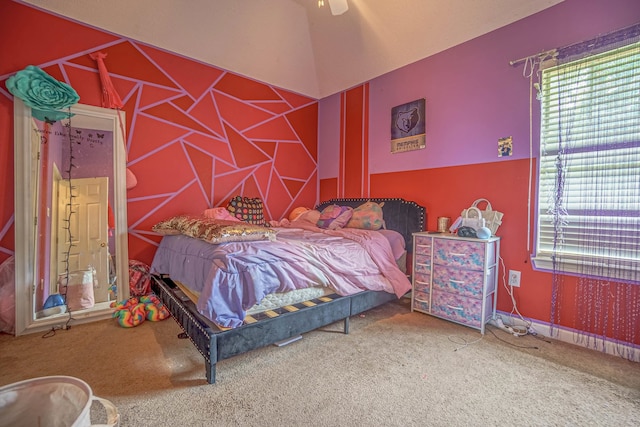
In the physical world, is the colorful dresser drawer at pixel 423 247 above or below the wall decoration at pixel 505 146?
below

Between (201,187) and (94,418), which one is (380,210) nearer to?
(201,187)

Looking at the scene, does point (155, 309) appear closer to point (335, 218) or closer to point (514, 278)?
point (335, 218)

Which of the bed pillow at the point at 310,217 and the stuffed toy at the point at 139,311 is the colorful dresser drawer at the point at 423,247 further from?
the stuffed toy at the point at 139,311

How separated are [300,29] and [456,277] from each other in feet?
12.1

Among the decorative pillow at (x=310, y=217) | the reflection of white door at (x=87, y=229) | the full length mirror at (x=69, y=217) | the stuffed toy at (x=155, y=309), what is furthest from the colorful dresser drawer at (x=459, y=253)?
the reflection of white door at (x=87, y=229)

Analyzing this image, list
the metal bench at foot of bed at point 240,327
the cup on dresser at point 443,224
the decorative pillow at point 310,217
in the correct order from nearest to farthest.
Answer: the metal bench at foot of bed at point 240,327 < the cup on dresser at point 443,224 < the decorative pillow at point 310,217

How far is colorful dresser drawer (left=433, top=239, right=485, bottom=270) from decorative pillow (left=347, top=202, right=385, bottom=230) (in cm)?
79

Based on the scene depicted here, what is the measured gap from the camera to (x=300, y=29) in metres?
3.82

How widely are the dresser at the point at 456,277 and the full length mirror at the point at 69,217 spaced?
316 cm

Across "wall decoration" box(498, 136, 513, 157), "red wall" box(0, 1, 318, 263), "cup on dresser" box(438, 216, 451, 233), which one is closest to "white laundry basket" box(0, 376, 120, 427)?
"red wall" box(0, 1, 318, 263)

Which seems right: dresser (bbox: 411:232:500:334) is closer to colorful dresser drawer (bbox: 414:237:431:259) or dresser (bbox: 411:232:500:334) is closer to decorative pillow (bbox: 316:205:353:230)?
colorful dresser drawer (bbox: 414:237:431:259)

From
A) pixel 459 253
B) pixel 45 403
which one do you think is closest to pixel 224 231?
pixel 45 403

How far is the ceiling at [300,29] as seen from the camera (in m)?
2.76

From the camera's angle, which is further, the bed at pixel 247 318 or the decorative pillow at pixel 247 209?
the decorative pillow at pixel 247 209
